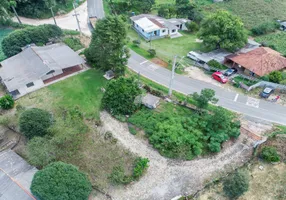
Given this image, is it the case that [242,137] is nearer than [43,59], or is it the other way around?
[242,137]

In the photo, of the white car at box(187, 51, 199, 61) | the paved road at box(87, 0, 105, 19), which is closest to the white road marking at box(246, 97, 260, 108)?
the white car at box(187, 51, 199, 61)

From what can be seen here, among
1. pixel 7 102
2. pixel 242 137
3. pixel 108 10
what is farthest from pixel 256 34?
pixel 7 102

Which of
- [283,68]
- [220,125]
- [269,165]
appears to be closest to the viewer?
[269,165]

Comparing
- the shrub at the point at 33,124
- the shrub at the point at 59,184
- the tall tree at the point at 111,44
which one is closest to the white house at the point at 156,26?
the tall tree at the point at 111,44

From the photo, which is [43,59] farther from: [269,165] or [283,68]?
[283,68]

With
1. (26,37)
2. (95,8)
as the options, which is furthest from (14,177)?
(95,8)

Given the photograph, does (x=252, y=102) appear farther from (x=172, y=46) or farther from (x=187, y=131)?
(x=172, y=46)

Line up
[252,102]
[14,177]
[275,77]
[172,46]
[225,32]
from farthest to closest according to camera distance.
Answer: [172,46], [225,32], [275,77], [252,102], [14,177]
